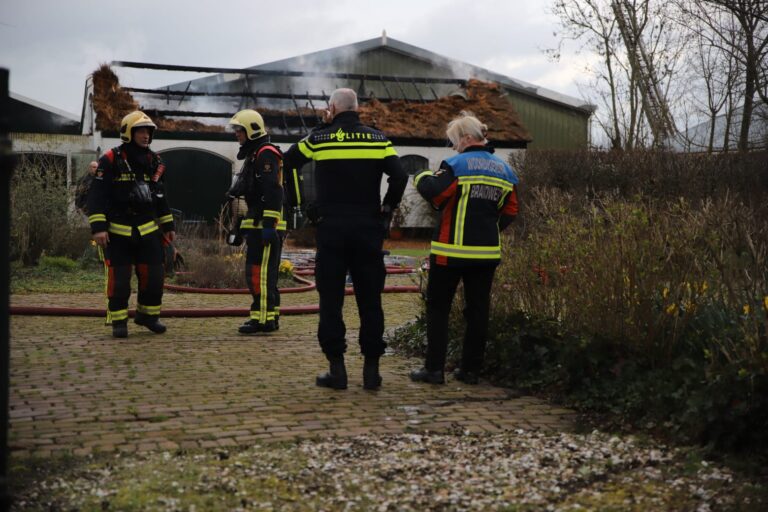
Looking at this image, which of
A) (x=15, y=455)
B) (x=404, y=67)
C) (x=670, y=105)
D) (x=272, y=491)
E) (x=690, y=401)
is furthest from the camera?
(x=404, y=67)

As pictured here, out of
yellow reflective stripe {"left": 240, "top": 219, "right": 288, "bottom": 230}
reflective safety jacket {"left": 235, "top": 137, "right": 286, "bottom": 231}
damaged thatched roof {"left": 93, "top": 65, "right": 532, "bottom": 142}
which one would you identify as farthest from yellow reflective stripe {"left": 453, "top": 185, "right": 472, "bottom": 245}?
damaged thatched roof {"left": 93, "top": 65, "right": 532, "bottom": 142}

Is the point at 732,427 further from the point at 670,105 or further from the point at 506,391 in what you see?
the point at 670,105

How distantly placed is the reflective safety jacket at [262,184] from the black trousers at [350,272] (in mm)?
2388

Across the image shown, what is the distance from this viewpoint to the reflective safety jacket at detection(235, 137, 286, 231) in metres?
→ 8.77

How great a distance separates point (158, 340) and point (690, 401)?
5307 mm

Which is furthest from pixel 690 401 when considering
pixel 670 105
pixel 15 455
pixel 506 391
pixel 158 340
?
pixel 670 105

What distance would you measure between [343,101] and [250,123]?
265 centimetres

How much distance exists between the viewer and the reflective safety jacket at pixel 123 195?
8531 mm

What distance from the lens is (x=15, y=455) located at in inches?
178

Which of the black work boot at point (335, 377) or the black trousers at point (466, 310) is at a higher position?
the black trousers at point (466, 310)

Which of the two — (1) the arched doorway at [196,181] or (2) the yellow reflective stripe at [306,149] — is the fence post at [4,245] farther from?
(1) the arched doorway at [196,181]

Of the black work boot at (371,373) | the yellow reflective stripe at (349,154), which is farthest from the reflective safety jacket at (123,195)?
the black work boot at (371,373)

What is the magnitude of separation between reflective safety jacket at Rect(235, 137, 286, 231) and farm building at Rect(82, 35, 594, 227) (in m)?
17.0

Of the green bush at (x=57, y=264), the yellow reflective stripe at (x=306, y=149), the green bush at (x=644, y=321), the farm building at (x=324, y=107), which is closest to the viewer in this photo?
the green bush at (x=644, y=321)
